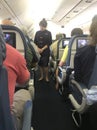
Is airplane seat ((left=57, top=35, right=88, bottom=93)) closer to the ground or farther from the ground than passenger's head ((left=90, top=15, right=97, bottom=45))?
closer to the ground

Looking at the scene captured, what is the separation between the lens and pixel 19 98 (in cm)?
223

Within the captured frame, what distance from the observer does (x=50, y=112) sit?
4.12 m

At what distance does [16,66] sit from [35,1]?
7994mm

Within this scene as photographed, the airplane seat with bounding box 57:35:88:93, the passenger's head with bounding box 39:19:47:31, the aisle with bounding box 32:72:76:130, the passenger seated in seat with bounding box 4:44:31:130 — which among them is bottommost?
the aisle with bounding box 32:72:76:130

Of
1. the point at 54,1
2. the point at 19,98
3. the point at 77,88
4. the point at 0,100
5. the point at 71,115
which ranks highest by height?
the point at 54,1

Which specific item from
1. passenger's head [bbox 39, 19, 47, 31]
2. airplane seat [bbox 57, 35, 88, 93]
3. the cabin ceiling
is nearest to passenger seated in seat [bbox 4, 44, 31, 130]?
airplane seat [bbox 57, 35, 88, 93]

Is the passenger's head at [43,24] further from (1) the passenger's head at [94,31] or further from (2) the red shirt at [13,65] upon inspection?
(2) the red shirt at [13,65]

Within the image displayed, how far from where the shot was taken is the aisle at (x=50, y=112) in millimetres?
3553

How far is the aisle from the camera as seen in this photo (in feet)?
11.7

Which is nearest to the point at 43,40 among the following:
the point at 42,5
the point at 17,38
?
the point at 17,38

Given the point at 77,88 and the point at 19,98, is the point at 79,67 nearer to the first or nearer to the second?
the point at 77,88

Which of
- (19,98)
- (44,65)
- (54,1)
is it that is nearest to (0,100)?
(19,98)

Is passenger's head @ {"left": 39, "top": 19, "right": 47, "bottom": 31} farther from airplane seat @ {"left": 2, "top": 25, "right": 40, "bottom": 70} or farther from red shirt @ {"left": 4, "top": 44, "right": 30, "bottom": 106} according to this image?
red shirt @ {"left": 4, "top": 44, "right": 30, "bottom": 106}

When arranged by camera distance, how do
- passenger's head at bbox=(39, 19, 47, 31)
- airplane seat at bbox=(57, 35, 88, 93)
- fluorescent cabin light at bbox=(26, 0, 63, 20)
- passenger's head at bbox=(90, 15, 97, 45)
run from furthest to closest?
fluorescent cabin light at bbox=(26, 0, 63, 20) < passenger's head at bbox=(39, 19, 47, 31) < airplane seat at bbox=(57, 35, 88, 93) < passenger's head at bbox=(90, 15, 97, 45)
